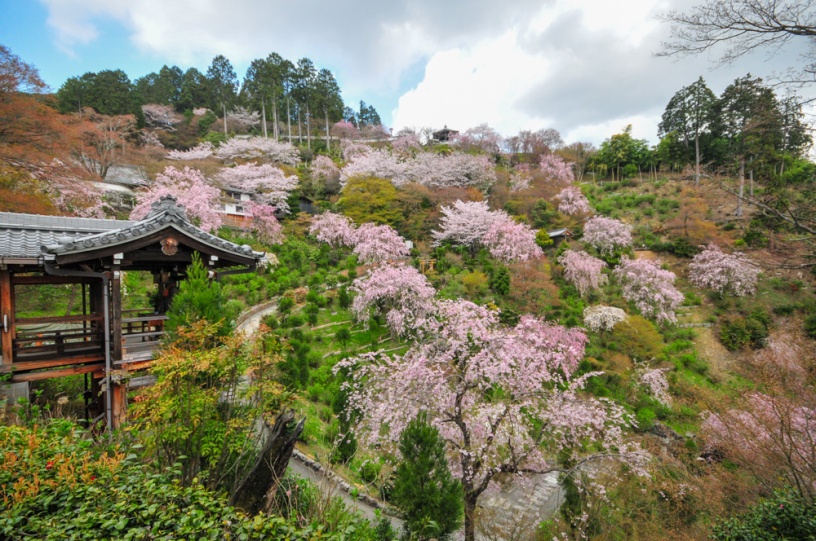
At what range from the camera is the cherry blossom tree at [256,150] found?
2950 centimetres

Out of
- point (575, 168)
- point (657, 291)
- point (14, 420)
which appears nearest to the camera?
point (14, 420)

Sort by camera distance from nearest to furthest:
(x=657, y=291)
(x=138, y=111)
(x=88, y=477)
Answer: (x=88, y=477)
(x=657, y=291)
(x=138, y=111)

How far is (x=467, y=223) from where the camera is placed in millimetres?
21391

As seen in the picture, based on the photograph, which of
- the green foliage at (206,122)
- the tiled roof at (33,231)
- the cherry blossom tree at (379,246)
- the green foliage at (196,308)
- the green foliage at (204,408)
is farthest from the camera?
the green foliage at (206,122)

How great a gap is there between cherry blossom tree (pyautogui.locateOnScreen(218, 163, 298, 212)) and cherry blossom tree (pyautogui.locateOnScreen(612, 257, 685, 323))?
76.0 ft

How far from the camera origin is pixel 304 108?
40.8 meters

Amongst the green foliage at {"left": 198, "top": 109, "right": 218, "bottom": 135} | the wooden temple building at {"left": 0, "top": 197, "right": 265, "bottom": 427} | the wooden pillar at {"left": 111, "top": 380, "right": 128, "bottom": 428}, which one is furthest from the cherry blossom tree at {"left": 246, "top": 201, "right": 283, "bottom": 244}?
the green foliage at {"left": 198, "top": 109, "right": 218, "bottom": 135}

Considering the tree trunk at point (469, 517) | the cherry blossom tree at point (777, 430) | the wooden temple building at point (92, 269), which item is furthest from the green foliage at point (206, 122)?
the cherry blossom tree at point (777, 430)

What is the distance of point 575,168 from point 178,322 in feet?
141

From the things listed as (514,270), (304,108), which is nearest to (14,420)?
(514,270)

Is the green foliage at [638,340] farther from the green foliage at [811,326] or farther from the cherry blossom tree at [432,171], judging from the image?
the cherry blossom tree at [432,171]

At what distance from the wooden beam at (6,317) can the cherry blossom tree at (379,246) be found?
13.7 meters

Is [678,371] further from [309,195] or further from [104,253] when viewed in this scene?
[309,195]

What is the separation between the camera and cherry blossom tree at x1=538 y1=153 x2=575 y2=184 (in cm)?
3341
